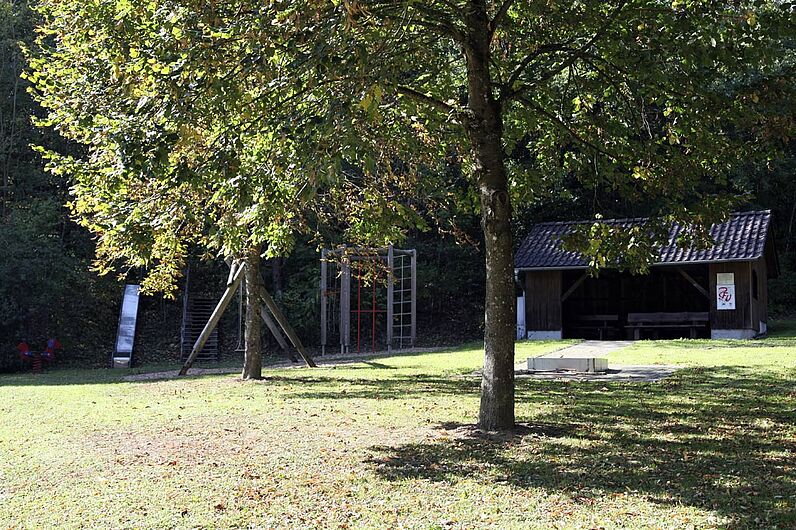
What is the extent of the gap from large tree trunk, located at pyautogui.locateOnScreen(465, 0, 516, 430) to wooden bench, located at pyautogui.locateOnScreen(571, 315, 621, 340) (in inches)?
721

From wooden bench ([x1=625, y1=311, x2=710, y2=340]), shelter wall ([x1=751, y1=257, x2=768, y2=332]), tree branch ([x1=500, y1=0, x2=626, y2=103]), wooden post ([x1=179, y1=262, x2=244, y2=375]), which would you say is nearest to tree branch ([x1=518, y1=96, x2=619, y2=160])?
tree branch ([x1=500, y1=0, x2=626, y2=103])

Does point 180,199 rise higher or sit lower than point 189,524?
higher

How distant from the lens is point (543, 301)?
1006 inches

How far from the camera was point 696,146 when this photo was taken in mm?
9578

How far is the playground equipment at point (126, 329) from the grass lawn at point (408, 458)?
11712mm

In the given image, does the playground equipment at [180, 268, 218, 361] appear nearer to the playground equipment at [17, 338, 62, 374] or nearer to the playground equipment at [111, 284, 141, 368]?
the playground equipment at [111, 284, 141, 368]

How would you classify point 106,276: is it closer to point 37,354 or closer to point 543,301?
point 37,354

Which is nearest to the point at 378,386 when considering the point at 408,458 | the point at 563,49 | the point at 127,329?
the point at 408,458

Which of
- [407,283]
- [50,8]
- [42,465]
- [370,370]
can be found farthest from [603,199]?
[42,465]

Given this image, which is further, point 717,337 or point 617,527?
point 717,337

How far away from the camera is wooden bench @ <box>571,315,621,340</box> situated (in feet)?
85.8

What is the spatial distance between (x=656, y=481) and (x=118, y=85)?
583 cm

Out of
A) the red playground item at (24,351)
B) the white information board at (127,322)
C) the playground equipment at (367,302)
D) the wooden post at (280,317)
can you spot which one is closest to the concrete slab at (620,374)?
the playground equipment at (367,302)

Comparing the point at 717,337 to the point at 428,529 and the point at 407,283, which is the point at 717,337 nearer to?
the point at 407,283
